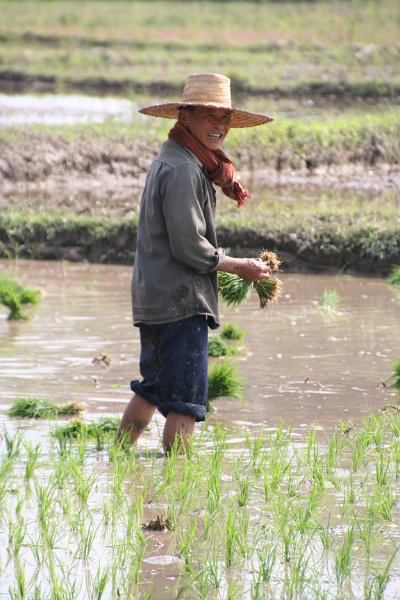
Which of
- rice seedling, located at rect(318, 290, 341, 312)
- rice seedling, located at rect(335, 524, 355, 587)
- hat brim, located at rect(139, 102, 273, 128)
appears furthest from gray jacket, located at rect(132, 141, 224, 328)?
rice seedling, located at rect(318, 290, 341, 312)

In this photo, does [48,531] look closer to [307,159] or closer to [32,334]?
[32,334]

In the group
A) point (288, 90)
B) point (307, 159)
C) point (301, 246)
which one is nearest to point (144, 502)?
point (301, 246)

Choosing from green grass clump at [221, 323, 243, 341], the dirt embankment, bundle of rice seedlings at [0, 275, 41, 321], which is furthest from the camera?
the dirt embankment

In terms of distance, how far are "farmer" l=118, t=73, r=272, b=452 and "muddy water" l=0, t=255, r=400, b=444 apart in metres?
0.58

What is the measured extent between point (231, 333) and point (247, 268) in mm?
2532

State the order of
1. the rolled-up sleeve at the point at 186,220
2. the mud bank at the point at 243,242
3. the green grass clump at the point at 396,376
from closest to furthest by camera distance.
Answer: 1. the rolled-up sleeve at the point at 186,220
2. the green grass clump at the point at 396,376
3. the mud bank at the point at 243,242

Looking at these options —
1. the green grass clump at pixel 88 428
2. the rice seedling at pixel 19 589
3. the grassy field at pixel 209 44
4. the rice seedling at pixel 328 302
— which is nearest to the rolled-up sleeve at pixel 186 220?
the green grass clump at pixel 88 428

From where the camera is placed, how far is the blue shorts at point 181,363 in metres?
4.71

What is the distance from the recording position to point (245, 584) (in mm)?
3475

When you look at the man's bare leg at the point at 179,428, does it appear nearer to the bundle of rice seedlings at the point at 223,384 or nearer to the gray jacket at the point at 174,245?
the gray jacket at the point at 174,245

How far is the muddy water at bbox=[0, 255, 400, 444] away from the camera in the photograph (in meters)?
5.85

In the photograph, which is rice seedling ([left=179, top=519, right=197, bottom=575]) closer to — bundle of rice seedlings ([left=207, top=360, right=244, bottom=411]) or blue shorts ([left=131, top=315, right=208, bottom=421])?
blue shorts ([left=131, top=315, right=208, bottom=421])

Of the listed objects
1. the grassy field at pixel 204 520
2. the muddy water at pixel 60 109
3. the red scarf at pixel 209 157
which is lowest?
the grassy field at pixel 204 520

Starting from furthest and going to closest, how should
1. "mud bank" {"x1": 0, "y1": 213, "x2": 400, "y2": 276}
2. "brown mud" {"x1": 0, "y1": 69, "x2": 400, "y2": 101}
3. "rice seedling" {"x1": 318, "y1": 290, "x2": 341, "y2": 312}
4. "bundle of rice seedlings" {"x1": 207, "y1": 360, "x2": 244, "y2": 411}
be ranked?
"brown mud" {"x1": 0, "y1": 69, "x2": 400, "y2": 101}
"mud bank" {"x1": 0, "y1": 213, "x2": 400, "y2": 276}
"rice seedling" {"x1": 318, "y1": 290, "x2": 341, "y2": 312}
"bundle of rice seedlings" {"x1": 207, "y1": 360, "x2": 244, "y2": 411}
